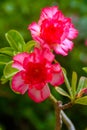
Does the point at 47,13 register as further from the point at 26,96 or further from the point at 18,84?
the point at 26,96

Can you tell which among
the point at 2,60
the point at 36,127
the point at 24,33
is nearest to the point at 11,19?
the point at 24,33

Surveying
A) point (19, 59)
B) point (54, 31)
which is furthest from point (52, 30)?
point (19, 59)

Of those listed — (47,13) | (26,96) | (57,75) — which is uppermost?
(47,13)

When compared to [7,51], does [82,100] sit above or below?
below

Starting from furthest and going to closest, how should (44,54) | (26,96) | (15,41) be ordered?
(26,96) → (15,41) → (44,54)

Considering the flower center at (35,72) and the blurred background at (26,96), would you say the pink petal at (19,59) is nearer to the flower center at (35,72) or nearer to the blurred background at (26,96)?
the flower center at (35,72)

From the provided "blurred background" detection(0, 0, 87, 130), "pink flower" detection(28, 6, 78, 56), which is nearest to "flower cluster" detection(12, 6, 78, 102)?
"pink flower" detection(28, 6, 78, 56)

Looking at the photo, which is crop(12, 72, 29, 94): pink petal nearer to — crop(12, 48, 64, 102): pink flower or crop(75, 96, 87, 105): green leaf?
crop(12, 48, 64, 102): pink flower

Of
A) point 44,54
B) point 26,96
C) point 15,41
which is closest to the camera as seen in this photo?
point 44,54
